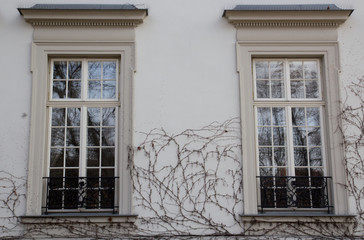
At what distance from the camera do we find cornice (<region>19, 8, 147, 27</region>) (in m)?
7.54

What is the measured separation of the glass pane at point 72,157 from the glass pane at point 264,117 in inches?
106

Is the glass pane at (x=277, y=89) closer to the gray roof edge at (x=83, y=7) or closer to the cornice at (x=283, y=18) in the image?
the cornice at (x=283, y=18)

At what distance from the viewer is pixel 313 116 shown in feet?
24.9

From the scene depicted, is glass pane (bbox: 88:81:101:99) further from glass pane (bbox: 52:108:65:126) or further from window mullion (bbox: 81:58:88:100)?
glass pane (bbox: 52:108:65:126)

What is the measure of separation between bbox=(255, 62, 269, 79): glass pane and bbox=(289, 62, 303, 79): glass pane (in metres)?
0.36

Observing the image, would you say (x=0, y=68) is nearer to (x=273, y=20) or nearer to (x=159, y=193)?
(x=159, y=193)

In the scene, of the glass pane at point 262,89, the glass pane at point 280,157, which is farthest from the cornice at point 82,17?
the glass pane at point 280,157

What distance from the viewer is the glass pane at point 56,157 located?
739 centimetres

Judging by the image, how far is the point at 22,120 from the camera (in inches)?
289

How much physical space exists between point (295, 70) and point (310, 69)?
23cm

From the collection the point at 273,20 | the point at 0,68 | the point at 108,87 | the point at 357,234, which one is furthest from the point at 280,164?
the point at 0,68

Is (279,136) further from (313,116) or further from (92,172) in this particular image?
(92,172)

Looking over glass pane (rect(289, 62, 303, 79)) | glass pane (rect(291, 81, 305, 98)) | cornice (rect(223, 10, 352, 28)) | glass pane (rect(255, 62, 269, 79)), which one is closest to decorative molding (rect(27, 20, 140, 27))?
cornice (rect(223, 10, 352, 28))

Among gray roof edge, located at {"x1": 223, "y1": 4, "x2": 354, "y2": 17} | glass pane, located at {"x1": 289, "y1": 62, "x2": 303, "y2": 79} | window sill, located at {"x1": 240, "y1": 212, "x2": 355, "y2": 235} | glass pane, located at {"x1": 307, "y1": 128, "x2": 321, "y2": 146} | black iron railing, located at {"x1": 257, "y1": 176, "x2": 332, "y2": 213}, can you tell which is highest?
gray roof edge, located at {"x1": 223, "y1": 4, "x2": 354, "y2": 17}
